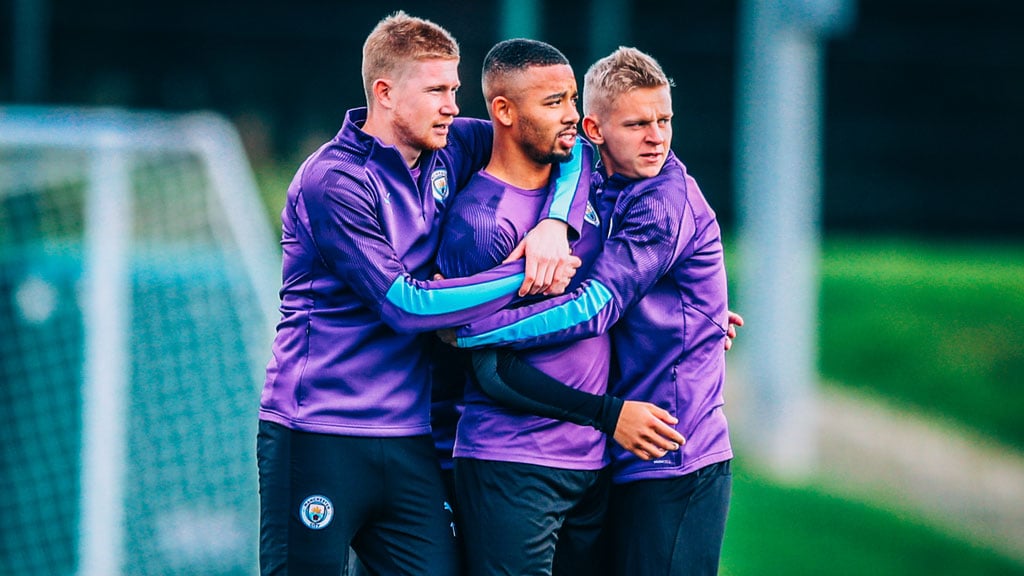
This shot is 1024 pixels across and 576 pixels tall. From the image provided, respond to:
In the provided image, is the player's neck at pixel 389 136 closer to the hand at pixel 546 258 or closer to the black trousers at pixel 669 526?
the hand at pixel 546 258

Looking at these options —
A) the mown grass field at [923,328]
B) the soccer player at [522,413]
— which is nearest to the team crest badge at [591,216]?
the soccer player at [522,413]

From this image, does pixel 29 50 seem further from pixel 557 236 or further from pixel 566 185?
pixel 557 236

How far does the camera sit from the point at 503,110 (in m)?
3.52

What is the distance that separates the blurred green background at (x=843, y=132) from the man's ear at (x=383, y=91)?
17.5 feet

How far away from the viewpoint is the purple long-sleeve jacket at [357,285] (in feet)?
11.2

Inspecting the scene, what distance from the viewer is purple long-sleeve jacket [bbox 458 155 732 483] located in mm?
3357

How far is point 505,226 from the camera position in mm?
3465

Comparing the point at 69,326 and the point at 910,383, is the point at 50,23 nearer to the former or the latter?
the point at 69,326

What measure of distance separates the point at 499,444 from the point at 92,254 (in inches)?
166

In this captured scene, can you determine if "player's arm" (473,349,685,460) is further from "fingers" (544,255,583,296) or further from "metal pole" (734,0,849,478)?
"metal pole" (734,0,849,478)

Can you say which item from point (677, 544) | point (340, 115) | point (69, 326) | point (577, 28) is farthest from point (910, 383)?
point (677, 544)

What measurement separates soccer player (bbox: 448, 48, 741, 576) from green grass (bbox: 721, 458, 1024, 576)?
4780 millimetres

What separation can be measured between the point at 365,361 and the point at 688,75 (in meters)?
9.33

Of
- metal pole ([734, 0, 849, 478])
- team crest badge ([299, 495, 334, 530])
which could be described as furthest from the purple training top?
metal pole ([734, 0, 849, 478])
